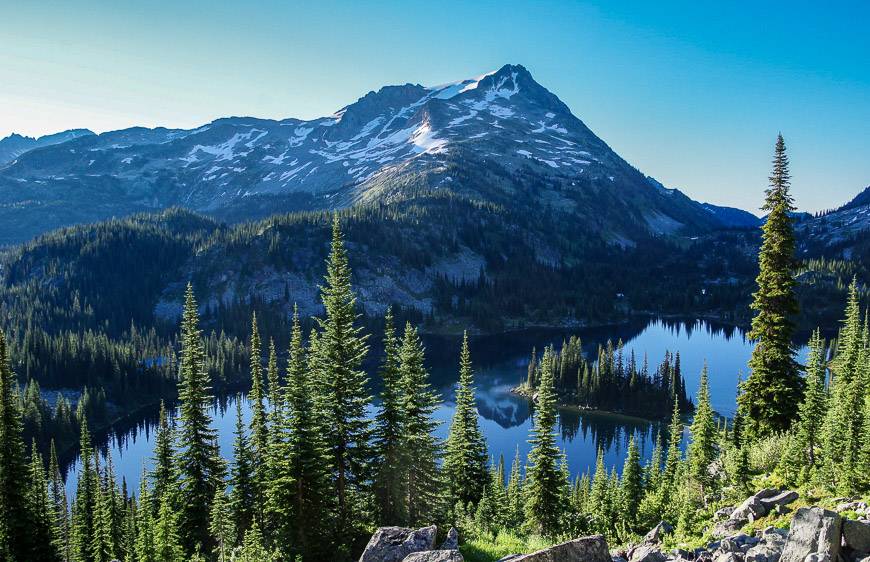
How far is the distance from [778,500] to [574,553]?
14.2 m

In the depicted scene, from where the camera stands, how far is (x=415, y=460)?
112ft

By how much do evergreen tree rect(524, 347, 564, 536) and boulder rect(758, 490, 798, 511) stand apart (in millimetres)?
19163

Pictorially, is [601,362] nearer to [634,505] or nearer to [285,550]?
[634,505]

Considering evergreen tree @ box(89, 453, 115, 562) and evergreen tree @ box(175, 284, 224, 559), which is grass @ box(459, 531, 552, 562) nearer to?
evergreen tree @ box(175, 284, 224, 559)

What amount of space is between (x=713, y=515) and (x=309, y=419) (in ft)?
69.5

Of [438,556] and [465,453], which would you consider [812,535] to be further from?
[465,453]

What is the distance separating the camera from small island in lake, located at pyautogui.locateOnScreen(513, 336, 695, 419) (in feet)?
432

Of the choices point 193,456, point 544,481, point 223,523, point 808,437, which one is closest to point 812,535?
point 808,437

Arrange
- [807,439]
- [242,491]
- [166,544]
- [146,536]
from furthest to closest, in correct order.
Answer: [242,491] → [146,536] → [166,544] → [807,439]

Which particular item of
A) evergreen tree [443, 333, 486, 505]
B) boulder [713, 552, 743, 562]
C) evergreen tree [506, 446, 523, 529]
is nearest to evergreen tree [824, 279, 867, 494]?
boulder [713, 552, 743, 562]

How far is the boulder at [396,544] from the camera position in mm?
18766

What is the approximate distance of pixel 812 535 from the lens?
46.4 feet

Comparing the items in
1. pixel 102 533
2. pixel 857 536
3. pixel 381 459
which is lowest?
pixel 102 533

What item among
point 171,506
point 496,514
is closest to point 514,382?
point 496,514
